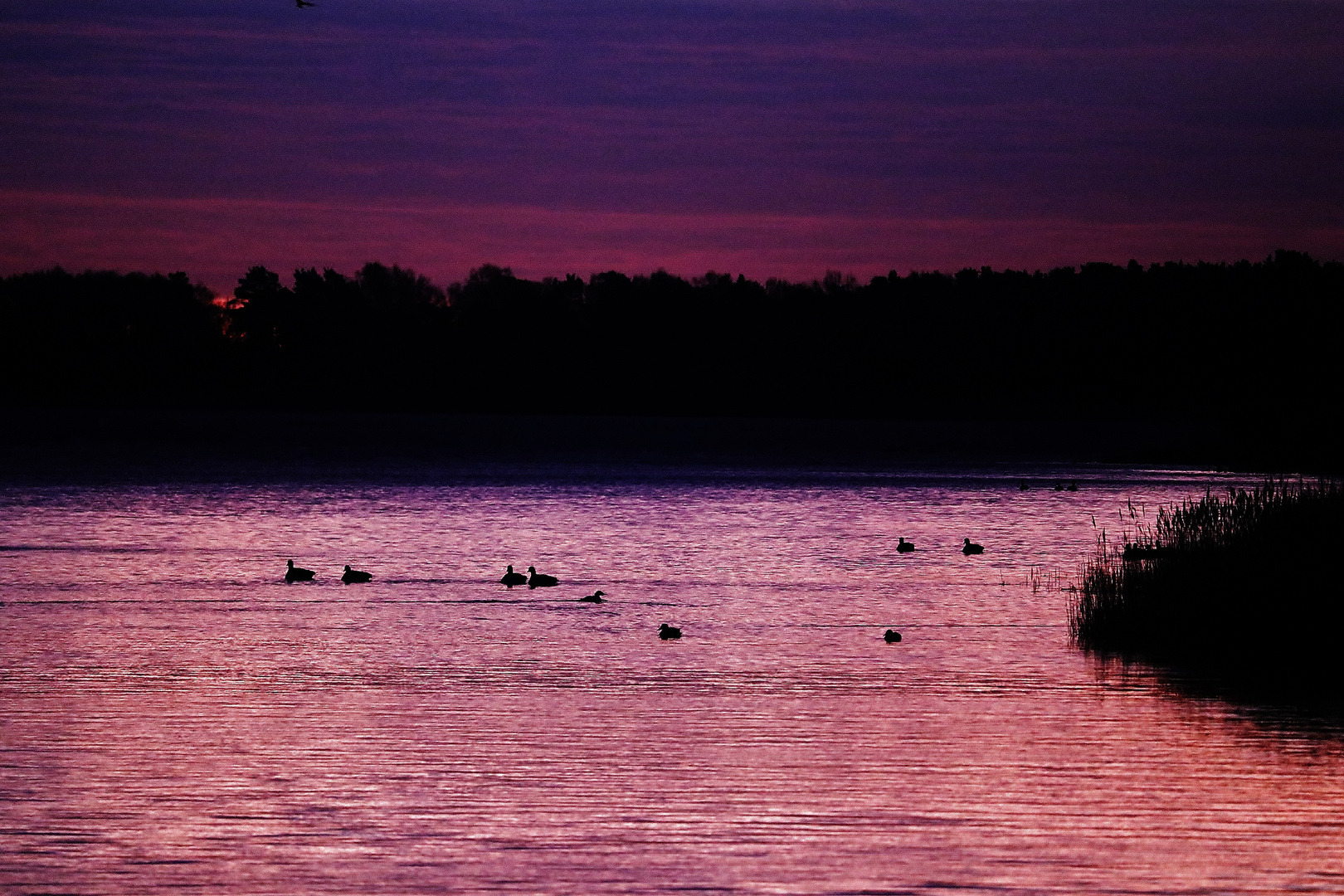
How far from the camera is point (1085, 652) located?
26312 mm

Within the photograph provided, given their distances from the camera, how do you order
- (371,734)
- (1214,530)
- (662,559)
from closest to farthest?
(371,734) < (1214,530) < (662,559)

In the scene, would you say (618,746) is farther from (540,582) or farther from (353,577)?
(353,577)

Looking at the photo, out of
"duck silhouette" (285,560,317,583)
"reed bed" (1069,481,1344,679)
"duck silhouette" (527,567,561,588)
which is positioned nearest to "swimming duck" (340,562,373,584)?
"duck silhouette" (285,560,317,583)

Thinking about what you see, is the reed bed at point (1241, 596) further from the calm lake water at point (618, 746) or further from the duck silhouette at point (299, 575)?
the duck silhouette at point (299, 575)

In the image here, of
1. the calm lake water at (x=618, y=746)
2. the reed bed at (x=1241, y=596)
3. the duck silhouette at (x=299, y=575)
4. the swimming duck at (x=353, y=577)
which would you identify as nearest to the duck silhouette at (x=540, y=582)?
the calm lake water at (x=618, y=746)

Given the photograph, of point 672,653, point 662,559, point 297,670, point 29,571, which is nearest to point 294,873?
point 297,670

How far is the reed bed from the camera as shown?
25.3m

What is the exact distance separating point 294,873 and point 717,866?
3425mm

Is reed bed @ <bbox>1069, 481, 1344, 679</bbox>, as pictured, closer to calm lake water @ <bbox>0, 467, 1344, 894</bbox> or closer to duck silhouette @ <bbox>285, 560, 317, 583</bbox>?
calm lake water @ <bbox>0, 467, 1344, 894</bbox>

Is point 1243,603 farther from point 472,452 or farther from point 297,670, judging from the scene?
point 472,452

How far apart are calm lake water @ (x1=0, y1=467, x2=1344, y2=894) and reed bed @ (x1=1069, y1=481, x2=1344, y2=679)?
4.08ft

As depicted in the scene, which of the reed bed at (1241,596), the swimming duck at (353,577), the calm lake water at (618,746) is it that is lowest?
the calm lake water at (618,746)

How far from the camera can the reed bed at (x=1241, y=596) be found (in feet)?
82.9

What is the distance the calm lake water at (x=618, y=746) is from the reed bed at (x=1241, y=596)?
1244 millimetres
